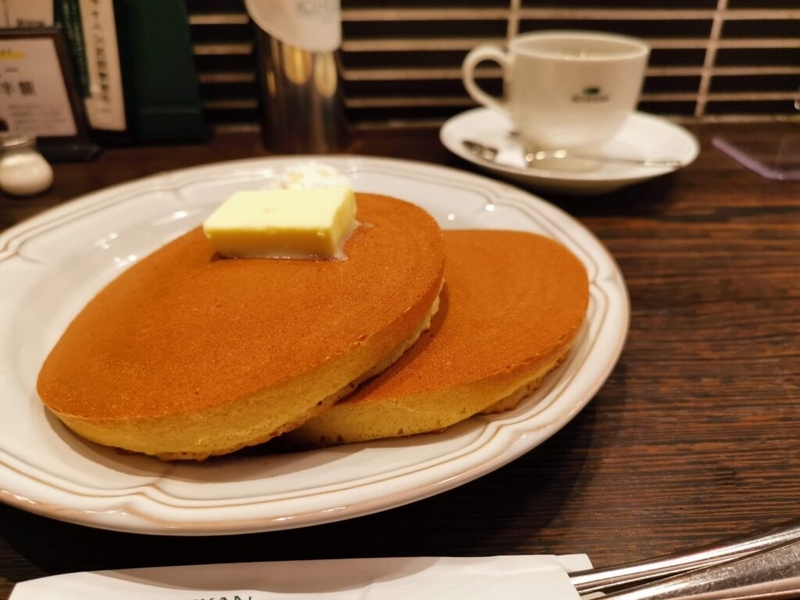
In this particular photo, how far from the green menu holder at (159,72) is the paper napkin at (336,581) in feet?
4.83

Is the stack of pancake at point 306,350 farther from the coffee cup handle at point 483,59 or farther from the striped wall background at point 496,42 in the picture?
the striped wall background at point 496,42

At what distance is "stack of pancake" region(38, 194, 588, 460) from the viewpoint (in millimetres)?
684

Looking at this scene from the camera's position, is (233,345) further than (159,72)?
No

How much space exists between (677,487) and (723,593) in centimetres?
18

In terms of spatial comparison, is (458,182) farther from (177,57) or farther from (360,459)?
(177,57)

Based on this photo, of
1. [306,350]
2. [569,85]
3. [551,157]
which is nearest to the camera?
[306,350]

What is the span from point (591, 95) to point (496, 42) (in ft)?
2.07

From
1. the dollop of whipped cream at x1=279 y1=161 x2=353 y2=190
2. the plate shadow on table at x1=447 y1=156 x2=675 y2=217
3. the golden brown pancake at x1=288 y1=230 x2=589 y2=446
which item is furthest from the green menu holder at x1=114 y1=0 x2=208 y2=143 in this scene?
the golden brown pancake at x1=288 y1=230 x2=589 y2=446

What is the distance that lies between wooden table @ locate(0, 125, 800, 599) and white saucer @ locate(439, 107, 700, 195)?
15cm

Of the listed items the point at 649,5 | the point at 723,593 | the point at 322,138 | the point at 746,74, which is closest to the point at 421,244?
the point at 723,593

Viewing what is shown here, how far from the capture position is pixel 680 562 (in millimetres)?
619

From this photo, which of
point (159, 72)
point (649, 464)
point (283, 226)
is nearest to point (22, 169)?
point (159, 72)

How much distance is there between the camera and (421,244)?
2.99 ft

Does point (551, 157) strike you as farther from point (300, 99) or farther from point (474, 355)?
point (474, 355)
